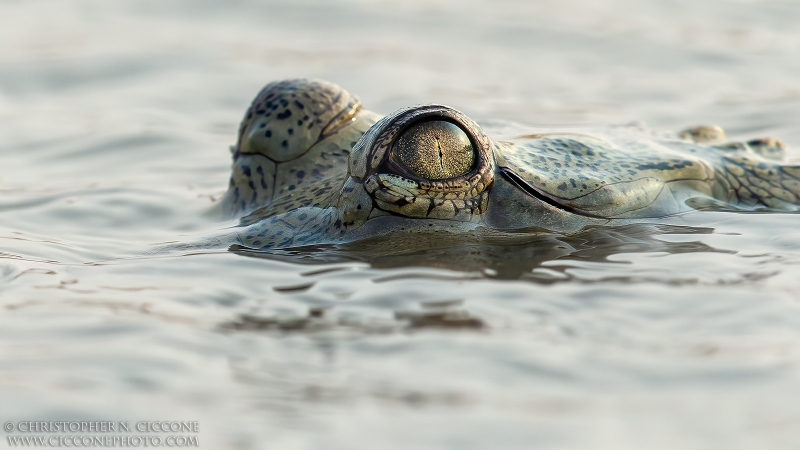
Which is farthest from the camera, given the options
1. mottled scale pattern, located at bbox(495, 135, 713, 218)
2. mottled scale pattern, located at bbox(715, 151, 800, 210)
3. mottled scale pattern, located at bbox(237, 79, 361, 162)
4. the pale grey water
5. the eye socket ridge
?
mottled scale pattern, located at bbox(237, 79, 361, 162)

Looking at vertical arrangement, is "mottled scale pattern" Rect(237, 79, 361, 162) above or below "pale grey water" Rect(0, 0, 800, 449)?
above

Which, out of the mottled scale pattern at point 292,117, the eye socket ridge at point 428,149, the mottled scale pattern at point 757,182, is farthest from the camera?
the mottled scale pattern at point 292,117

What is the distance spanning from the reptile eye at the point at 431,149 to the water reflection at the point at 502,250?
27cm

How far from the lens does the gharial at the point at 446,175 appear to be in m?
4.41

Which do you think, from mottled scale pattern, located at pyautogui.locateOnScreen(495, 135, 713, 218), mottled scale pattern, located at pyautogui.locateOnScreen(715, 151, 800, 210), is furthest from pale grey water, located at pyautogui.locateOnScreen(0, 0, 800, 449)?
mottled scale pattern, located at pyautogui.locateOnScreen(715, 151, 800, 210)

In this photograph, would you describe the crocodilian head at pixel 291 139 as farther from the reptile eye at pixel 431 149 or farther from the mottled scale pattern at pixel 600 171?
the mottled scale pattern at pixel 600 171

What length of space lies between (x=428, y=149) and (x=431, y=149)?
0.5 inches

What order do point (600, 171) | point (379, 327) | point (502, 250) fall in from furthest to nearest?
point (600, 171) → point (502, 250) → point (379, 327)

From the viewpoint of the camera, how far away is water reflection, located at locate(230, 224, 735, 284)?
4074 millimetres

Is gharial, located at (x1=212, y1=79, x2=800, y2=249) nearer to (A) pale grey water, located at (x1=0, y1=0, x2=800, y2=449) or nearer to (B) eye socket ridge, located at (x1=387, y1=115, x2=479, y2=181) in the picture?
(B) eye socket ridge, located at (x1=387, y1=115, x2=479, y2=181)

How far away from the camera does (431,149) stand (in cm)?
440

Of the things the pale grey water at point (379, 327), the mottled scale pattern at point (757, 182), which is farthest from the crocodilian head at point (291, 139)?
the mottled scale pattern at point (757, 182)

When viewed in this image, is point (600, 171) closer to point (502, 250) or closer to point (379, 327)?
point (502, 250)

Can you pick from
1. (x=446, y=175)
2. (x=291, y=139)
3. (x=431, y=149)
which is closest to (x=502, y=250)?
(x=446, y=175)
